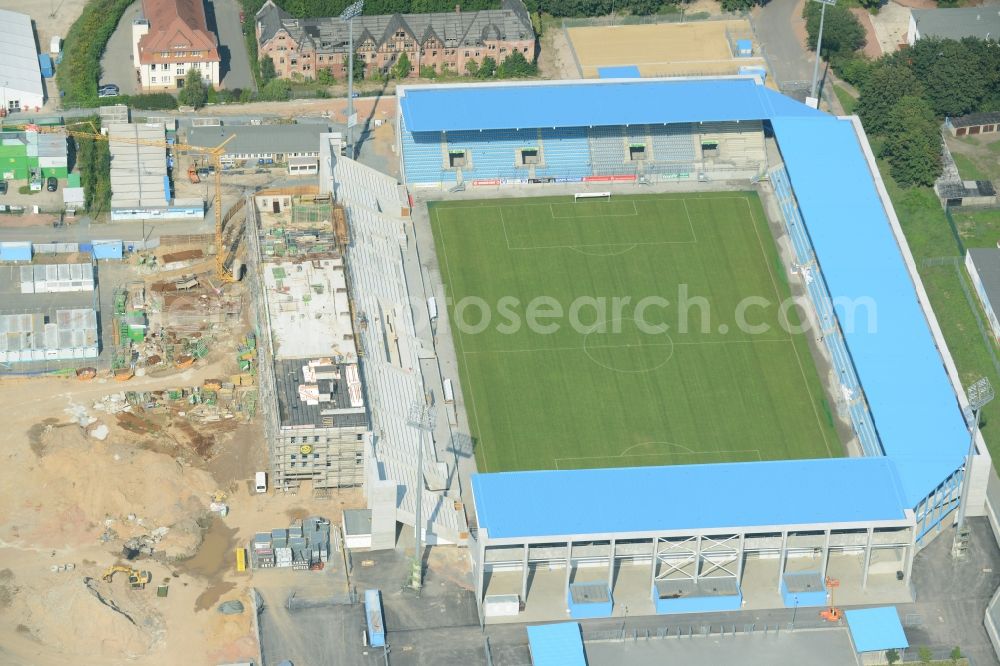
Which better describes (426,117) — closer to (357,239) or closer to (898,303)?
(357,239)

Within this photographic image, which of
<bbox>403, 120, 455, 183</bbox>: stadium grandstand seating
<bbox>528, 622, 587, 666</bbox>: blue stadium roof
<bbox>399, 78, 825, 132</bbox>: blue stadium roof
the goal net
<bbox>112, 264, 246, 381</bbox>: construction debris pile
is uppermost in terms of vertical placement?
<bbox>399, 78, 825, 132</bbox>: blue stadium roof

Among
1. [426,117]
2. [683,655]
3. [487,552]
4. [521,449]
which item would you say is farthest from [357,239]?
[683,655]

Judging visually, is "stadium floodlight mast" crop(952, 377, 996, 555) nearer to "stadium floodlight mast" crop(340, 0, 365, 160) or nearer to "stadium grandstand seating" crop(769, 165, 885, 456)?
"stadium grandstand seating" crop(769, 165, 885, 456)

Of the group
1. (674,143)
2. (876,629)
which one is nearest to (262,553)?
(876,629)

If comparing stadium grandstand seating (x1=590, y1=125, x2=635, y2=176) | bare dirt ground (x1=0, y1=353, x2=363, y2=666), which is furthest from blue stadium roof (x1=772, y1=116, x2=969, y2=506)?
bare dirt ground (x1=0, y1=353, x2=363, y2=666)

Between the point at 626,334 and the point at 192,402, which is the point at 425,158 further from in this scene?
the point at 192,402

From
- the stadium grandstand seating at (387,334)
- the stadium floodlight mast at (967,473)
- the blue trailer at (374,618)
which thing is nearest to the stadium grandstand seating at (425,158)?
the stadium grandstand seating at (387,334)
